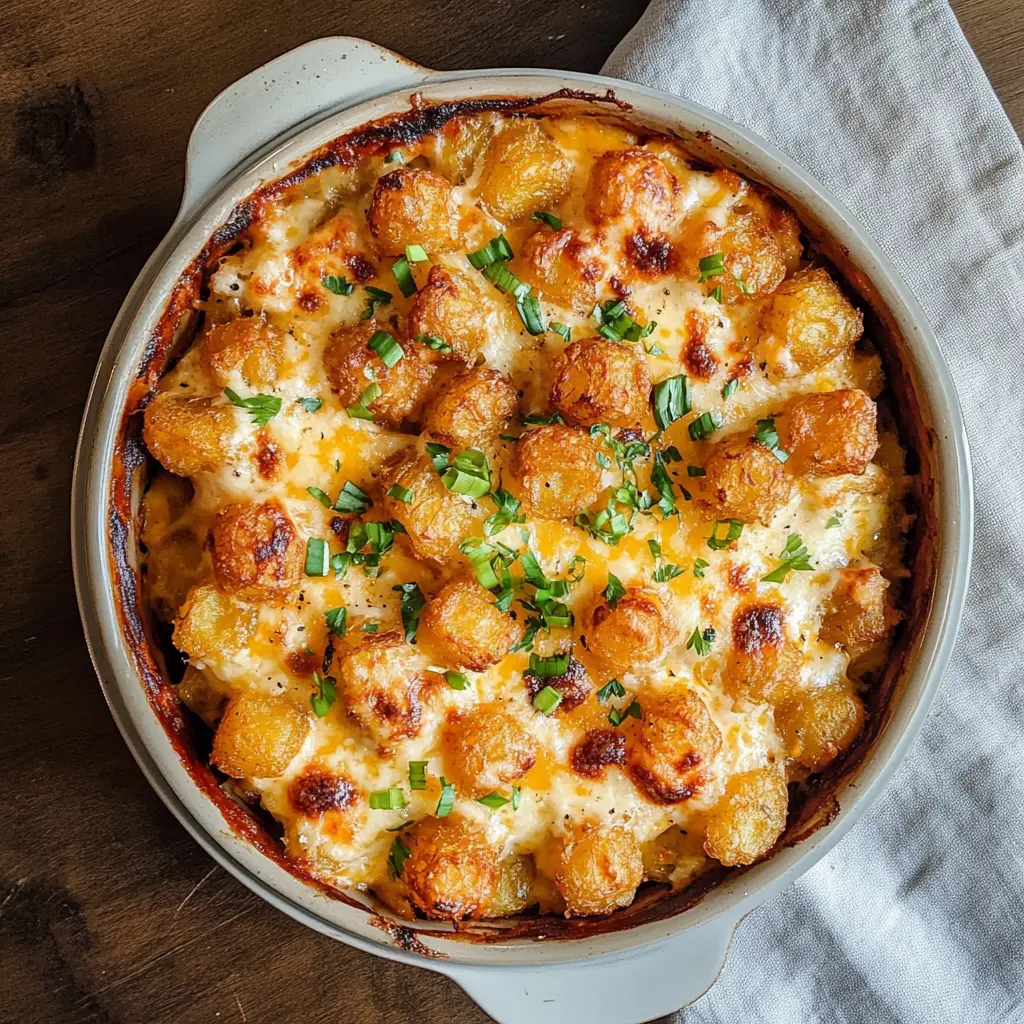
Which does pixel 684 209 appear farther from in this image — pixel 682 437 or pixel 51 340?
pixel 51 340

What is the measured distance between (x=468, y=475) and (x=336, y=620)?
0.44 m

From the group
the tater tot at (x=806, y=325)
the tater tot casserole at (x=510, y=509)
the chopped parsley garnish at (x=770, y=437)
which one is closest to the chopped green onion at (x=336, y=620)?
the tater tot casserole at (x=510, y=509)

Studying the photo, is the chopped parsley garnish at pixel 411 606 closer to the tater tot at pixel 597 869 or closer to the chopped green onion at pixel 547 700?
the chopped green onion at pixel 547 700

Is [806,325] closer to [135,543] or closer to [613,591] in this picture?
[613,591]

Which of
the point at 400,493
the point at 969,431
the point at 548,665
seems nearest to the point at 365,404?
the point at 400,493

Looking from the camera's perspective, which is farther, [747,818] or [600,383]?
[747,818]

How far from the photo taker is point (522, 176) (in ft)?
7.64

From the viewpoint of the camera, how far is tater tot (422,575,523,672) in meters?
2.25

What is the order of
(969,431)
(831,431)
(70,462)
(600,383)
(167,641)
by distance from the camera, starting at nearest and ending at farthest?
(600,383) → (831,431) → (167,641) → (70,462) → (969,431)

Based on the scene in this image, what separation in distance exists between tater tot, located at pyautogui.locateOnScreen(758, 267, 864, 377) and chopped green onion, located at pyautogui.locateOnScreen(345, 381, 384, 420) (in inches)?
34.3

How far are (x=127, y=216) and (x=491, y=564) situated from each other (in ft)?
4.37

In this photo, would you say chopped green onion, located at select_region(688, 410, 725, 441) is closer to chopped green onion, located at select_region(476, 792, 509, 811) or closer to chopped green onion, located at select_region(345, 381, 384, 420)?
chopped green onion, located at select_region(345, 381, 384, 420)

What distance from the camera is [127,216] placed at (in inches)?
107

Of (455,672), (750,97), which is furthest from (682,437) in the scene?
(750,97)
